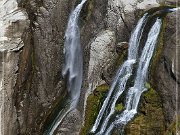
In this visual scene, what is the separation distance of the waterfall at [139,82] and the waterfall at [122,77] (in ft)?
2.47

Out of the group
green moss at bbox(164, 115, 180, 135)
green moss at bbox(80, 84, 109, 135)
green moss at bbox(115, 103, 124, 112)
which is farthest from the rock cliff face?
green moss at bbox(115, 103, 124, 112)

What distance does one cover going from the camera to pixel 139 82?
25219 millimetres

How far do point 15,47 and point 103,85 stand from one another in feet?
18.5

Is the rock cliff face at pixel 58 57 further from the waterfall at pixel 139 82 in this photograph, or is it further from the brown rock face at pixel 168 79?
the waterfall at pixel 139 82

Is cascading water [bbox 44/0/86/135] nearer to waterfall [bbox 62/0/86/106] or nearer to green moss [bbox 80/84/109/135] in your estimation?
waterfall [bbox 62/0/86/106]

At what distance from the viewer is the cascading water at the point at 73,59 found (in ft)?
97.5

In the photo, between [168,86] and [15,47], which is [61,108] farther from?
[168,86]

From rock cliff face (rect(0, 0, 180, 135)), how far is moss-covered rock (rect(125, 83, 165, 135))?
6 cm

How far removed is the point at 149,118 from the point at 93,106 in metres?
4.37

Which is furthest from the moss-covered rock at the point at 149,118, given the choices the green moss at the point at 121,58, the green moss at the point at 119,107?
the green moss at the point at 121,58

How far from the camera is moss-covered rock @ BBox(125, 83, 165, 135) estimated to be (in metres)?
22.8

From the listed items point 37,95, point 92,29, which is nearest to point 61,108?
point 37,95

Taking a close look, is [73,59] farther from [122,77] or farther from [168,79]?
[168,79]

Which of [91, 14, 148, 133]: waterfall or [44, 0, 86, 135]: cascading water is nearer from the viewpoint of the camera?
[91, 14, 148, 133]: waterfall
